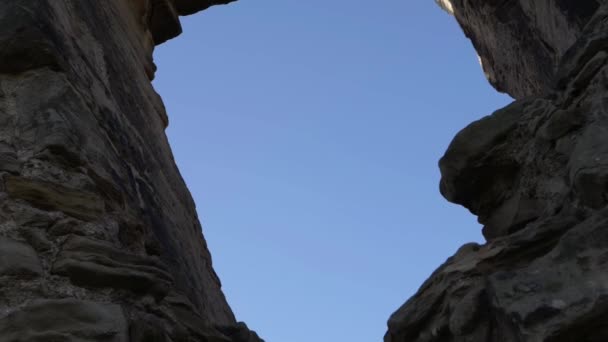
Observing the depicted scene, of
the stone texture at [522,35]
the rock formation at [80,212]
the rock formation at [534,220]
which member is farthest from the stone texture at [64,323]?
the stone texture at [522,35]

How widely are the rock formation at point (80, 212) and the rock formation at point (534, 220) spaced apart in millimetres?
696

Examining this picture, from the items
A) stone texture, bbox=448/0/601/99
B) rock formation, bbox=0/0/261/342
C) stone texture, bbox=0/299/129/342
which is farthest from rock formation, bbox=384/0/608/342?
stone texture, bbox=448/0/601/99

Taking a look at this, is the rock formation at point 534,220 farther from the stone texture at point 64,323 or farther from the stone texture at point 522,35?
the stone texture at point 522,35

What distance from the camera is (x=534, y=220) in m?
2.96

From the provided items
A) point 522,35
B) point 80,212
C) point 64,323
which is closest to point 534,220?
point 80,212

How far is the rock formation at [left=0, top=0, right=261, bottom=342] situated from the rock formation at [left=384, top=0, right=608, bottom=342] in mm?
696

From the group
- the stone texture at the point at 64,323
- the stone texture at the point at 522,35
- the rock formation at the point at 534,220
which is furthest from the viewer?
the stone texture at the point at 522,35

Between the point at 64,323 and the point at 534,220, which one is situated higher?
the point at 534,220

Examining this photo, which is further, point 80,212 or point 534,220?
point 534,220

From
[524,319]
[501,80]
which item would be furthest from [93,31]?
[501,80]

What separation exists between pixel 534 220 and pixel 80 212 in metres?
1.43

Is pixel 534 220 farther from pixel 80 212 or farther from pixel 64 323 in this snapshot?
pixel 64 323

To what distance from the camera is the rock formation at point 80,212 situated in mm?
2094

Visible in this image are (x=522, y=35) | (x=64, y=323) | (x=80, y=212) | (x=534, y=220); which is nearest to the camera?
(x=64, y=323)
